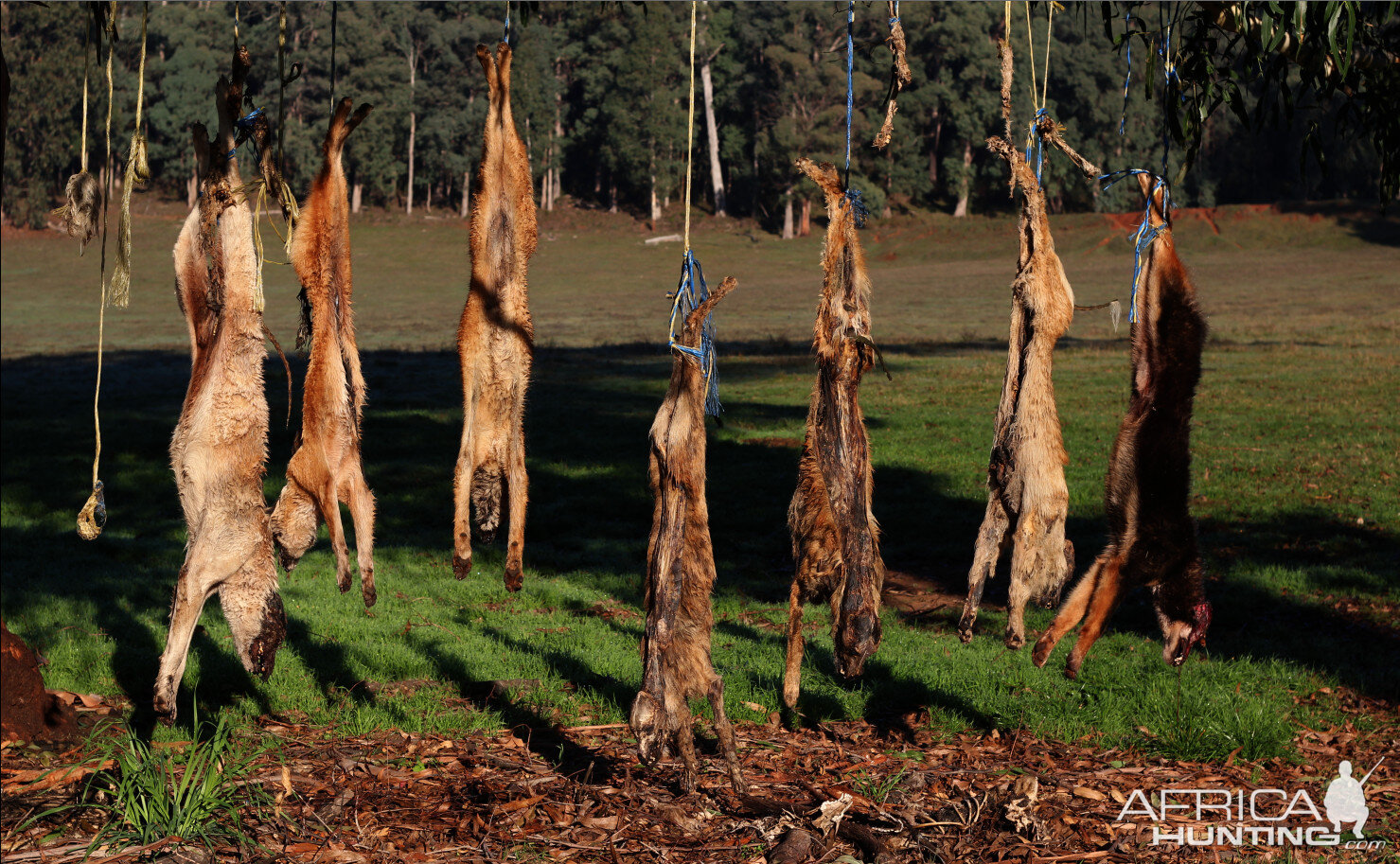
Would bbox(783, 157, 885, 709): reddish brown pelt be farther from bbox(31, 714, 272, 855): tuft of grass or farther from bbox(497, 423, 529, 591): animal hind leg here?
bbox(31, 714, 272, 855): tuft of grass

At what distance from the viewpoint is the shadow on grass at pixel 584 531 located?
7.54 metres

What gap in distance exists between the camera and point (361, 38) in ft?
185

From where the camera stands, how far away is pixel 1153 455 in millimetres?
4160

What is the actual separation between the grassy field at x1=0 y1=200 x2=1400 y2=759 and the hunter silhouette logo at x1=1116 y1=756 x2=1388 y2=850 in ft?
1.69

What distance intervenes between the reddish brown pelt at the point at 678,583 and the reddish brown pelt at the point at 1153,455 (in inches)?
48.7

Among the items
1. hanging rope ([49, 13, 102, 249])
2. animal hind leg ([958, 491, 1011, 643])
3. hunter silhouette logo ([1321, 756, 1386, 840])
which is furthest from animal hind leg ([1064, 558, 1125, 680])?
hanging rope ([49, 13, 102, 249])

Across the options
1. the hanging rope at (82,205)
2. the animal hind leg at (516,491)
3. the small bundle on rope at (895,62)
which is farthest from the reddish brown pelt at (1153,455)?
the hanging rope at (82,205)

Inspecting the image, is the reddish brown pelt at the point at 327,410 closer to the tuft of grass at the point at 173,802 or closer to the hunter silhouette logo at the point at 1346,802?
the tuft of grass at the point at 173,802

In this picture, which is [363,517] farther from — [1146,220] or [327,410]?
[1146,220]

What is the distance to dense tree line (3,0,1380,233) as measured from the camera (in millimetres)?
61812

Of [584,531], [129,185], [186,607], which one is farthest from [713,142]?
[186,607]

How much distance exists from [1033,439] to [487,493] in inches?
81.0

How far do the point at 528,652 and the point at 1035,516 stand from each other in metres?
4.08

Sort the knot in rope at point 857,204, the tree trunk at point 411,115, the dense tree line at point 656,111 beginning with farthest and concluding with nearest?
the tree trunk at point 411,115
the dense tree line at point 656,111
the knot in rope at point 857,204
